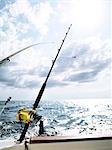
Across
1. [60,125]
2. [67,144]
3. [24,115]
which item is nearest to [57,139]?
[67,144]

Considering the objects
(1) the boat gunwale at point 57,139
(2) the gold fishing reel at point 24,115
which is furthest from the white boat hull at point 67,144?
(2) the gold fishing reel at point 24,115

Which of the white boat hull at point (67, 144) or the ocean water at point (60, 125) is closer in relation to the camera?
the white boat hull at point (67, 144)

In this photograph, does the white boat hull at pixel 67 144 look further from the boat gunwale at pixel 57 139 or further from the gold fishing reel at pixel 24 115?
the gold fishing reel at pixel 24 115

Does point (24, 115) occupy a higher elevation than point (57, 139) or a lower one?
higher

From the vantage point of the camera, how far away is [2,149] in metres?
1.47

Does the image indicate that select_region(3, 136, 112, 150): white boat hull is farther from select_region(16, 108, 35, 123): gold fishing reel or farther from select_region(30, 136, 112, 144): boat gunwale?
select_region(16, 108, 35, 123): gold fishing reel

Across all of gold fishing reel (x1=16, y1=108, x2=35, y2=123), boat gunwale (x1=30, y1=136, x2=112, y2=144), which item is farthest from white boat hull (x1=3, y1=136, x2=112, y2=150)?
gold fishing reel (x1=16, y1=108, x2=35, y2=123)

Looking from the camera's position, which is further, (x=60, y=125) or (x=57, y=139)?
(x=60, y=125)

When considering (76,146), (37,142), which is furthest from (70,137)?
(37,142)

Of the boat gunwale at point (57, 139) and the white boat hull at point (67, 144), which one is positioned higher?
the boat gunwale at point (57, 139)

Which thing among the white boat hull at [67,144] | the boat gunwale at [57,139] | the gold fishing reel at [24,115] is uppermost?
the gold fishing reel at [24,115]

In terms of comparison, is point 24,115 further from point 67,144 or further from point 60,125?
point 60,125

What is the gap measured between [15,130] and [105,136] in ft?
27.8

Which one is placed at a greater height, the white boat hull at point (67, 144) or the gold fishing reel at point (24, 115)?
the gold fishing reel at point (24, 115)
